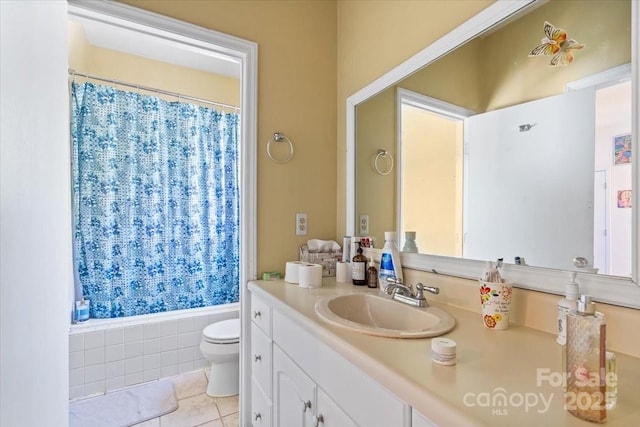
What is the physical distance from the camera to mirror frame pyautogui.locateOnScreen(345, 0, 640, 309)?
712 mm

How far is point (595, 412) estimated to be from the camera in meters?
Result: 0.46

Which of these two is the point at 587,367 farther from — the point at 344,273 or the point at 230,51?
the point at 230,51

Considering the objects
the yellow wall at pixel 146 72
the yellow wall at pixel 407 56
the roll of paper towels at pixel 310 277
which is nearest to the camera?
the yellow wall at pixel 407 56

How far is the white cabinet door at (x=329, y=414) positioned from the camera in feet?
2.56

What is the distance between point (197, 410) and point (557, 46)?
7.91 ft

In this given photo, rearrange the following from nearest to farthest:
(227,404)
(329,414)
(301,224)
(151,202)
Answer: (329,414) → (301,224) → (227,404) → (151,202)

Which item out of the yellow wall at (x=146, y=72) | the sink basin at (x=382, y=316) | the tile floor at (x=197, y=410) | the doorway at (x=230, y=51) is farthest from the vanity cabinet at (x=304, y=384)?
the yellow wall at (x=146, y=72)

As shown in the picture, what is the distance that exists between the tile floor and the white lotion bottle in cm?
126

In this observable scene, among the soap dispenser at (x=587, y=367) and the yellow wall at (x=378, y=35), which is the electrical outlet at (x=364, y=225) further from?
the soap dispenser at (x=587, y=367)

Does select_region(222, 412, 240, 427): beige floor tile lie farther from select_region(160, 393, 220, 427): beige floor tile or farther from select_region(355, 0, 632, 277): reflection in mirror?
select_region(355, 0, 632, 277): reflection in mirror

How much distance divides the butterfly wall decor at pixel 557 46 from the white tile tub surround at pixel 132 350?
249 cm

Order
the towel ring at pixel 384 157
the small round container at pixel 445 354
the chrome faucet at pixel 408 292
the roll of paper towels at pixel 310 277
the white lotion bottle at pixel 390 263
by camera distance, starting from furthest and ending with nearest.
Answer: the towel ring at pixel 384 157 → the roll of paper towels at pixel 310 277 → the white lotion bottle at pixel 390 263 → the chrome faucet at pixel 408 292 → the small round container at pixel 445 354

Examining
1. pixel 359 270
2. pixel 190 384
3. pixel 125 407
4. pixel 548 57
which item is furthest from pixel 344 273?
pixel 125 407

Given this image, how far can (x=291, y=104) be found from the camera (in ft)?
5.68
